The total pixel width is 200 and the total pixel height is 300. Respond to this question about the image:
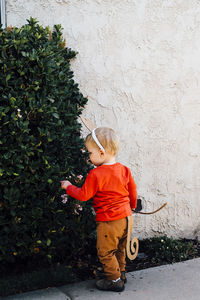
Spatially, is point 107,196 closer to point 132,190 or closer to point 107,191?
point 107,191

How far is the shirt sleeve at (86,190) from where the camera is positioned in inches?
106

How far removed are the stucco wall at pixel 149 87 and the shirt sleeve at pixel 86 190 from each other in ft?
3.64

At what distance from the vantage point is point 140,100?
383cm

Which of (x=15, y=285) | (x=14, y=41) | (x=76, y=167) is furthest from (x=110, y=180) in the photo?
(x=14, y=41)

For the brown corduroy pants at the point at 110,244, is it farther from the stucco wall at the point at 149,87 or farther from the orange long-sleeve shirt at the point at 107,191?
the stucco wall at the point at 149,87

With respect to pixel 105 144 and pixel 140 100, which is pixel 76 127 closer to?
pixel 105 144

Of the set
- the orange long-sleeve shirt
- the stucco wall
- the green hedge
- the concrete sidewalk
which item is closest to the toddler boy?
the orange long-sleeve shirt

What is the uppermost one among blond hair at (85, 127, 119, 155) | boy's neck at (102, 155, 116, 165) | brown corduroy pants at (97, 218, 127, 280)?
blond hair at (85, 127, 119, 155)

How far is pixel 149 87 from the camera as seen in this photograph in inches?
151

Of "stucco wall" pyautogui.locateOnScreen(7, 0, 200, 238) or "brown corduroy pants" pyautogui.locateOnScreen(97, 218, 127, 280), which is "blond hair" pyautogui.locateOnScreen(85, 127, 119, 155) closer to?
"brown corduroy pants" pyautogui.locateOnScreen(97, 218, 127, 280)

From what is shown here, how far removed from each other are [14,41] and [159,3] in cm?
179

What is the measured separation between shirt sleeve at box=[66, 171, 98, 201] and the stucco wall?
43.7 inches

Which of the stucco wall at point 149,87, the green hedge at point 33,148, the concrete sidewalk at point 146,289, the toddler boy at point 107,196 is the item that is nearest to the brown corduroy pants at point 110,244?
the toddler boy at point 107,196

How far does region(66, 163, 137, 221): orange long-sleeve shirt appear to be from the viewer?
2725 millimetres
